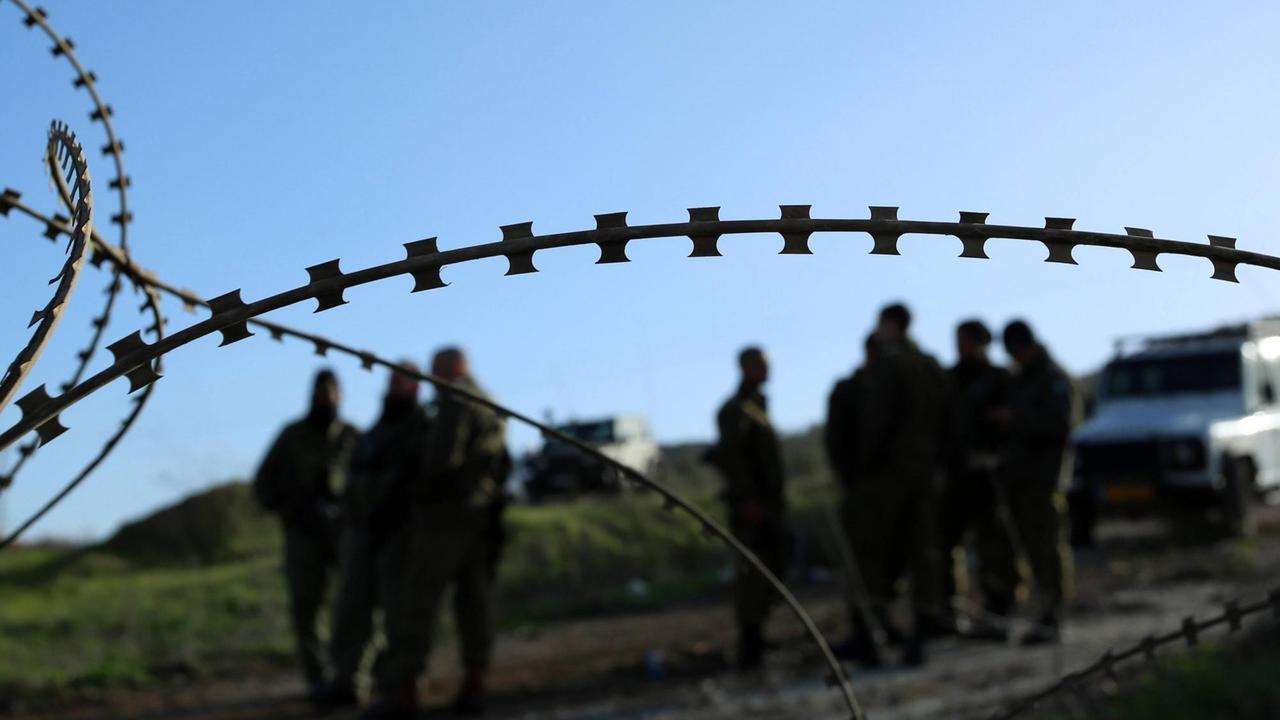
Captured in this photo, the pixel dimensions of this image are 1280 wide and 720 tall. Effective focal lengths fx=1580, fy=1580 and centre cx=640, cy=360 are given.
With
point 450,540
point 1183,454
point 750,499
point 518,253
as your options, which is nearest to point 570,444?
point 518,253

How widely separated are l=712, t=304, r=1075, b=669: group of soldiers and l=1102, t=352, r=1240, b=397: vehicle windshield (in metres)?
7.19

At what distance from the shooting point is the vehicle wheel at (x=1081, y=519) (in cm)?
1559

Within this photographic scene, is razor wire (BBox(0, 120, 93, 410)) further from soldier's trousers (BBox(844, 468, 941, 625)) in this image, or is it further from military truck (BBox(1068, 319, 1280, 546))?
military truck (BBox(1068, 319, 1280, 546))

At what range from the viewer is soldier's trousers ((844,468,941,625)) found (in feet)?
26.2

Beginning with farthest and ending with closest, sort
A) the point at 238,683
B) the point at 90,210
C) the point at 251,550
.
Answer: the point at 251,550
the point at 238,683
the point at 90,210

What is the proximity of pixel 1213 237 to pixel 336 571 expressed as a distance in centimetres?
798

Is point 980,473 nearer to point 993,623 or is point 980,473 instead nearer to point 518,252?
point 993,623

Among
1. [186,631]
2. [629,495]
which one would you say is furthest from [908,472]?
[629,495]

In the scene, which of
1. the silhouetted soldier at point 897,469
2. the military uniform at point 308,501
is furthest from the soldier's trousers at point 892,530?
the military uniform at point 308,501

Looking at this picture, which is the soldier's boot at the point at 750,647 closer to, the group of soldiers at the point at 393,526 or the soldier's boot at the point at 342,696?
the group of soldiers at the point at 393,526

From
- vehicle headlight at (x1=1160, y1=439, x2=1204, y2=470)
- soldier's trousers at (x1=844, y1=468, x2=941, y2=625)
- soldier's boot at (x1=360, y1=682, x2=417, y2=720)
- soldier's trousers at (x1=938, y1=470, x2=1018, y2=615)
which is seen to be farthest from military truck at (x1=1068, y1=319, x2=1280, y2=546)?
soldier's boot at (x1=360, y1=682, x2=417, y2=720)

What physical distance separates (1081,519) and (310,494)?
9790 millimetres

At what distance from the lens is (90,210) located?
1.20 metres

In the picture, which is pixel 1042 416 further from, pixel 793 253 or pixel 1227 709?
pixel 793 253
